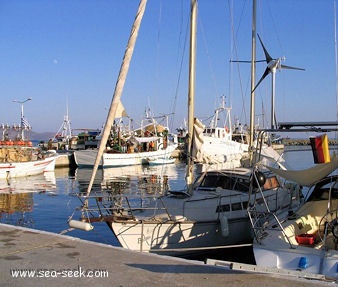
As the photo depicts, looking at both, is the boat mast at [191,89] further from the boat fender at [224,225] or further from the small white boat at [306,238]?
the small white boat at [306,238]

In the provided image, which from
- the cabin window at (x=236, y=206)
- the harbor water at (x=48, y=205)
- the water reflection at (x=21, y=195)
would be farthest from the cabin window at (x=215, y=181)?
the water reflection at (x=21, y=195)

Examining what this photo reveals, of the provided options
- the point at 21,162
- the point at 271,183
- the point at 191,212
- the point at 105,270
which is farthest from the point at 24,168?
the point at 105,270

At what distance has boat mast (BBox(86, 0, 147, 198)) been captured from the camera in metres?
9.33

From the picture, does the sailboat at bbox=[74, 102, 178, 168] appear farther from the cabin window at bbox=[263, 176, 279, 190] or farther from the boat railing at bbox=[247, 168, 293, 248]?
the boat railing at bbox=[247, 168, 293, 248]

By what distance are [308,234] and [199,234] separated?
3.42 metres

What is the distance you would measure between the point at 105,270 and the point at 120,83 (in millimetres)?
4732

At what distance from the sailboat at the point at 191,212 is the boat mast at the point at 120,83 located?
73 mm

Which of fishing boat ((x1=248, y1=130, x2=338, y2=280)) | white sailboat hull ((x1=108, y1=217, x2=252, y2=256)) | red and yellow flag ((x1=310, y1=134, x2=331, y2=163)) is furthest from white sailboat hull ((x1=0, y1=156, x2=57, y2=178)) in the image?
red and yellow flag ((x1=310, y1=134, x2=331, y2=163))

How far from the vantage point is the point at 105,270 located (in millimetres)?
6000

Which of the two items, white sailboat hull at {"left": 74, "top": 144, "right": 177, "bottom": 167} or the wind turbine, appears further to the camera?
white sailboat hull at {"left": 74, "top": 144, "right": 177, "bottom": 167}

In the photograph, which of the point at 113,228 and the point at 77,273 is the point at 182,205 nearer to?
the point at 113,228

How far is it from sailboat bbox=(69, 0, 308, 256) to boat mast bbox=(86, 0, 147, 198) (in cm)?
7

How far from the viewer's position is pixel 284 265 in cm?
905

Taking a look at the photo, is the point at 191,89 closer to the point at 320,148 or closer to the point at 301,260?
the point at 320,148
